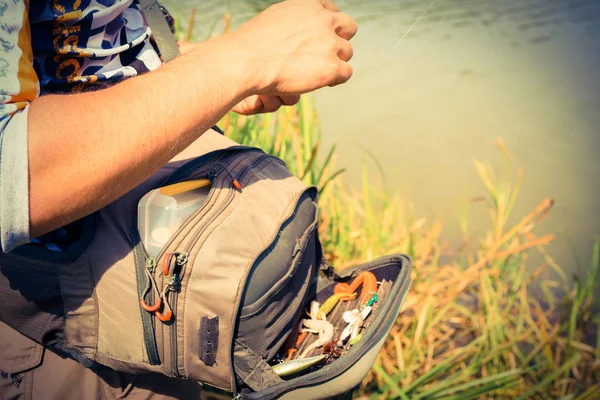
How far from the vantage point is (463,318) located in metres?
2.15

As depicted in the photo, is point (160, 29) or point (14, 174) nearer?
point (14, 174)

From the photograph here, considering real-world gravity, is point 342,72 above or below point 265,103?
above

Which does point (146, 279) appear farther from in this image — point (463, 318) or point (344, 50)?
point (463, 318)

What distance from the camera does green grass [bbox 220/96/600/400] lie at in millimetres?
1722

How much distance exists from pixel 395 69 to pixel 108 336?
12.1 feet

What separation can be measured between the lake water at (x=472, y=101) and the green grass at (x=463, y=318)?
0.57 m

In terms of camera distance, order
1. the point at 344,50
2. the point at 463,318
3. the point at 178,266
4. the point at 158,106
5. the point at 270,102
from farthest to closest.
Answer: the point at 463,318, the point at 270,102, the point at 344,50, the point at 178,266, the point at 158,106

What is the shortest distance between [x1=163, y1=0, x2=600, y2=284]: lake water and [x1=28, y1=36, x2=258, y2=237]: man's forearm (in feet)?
6.11

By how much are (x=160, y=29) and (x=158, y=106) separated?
495 mm

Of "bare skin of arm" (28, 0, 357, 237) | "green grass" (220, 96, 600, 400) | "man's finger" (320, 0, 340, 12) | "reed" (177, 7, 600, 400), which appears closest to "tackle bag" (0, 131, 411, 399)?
"bare skin of arm" (28, 0, 357, 237)

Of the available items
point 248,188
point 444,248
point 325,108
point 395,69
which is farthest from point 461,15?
point 248,188

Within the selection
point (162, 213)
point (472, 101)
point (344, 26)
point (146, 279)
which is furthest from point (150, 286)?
point (472, 101)

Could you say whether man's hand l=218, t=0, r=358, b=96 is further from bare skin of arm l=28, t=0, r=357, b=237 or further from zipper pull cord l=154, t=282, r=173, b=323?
zipper pull cord l=154, t=282, r=173, b=323

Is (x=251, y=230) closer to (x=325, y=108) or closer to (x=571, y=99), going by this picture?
(x=325, y=108)
